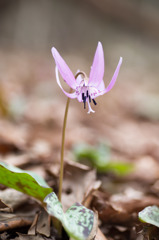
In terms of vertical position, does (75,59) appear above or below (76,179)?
above

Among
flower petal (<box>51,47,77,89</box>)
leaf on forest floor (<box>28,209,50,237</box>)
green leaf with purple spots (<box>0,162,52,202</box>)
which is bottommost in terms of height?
leaf on forest floor (<box>28,209,50,237</box>)

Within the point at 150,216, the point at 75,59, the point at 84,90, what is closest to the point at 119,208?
the point at 150,216

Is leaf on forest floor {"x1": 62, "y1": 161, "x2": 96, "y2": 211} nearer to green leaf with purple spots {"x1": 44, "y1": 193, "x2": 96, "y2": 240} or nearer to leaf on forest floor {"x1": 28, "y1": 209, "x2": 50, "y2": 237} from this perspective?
leaf on forest floor {"x1": 28, "y1": 209, "x2": 50, "y2": 237}

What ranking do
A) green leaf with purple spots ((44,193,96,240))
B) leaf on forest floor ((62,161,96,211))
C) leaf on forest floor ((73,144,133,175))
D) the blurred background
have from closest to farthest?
1. green leaf with purple spots ((44,193,96,240))
2. leaf on forest floor ((62,161,96,211))
3. leaf on forest floor ((73,144,133,175))
4. the blurred background

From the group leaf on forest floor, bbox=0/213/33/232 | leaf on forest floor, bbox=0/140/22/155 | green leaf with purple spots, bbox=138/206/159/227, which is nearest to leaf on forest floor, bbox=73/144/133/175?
leaf on forest floor, bbox=0/140/22/155

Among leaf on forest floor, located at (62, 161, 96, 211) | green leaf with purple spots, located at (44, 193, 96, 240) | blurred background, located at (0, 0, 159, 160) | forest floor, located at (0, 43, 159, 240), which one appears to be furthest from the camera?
blurred background, located at (0, 0, 159, 160)

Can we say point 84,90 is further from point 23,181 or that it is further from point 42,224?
point 42,224

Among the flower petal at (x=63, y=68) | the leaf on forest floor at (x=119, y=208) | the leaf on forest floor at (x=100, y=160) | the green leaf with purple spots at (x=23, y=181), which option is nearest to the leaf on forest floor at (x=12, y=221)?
the green leaf with purple spots at (x=23, y=181)
